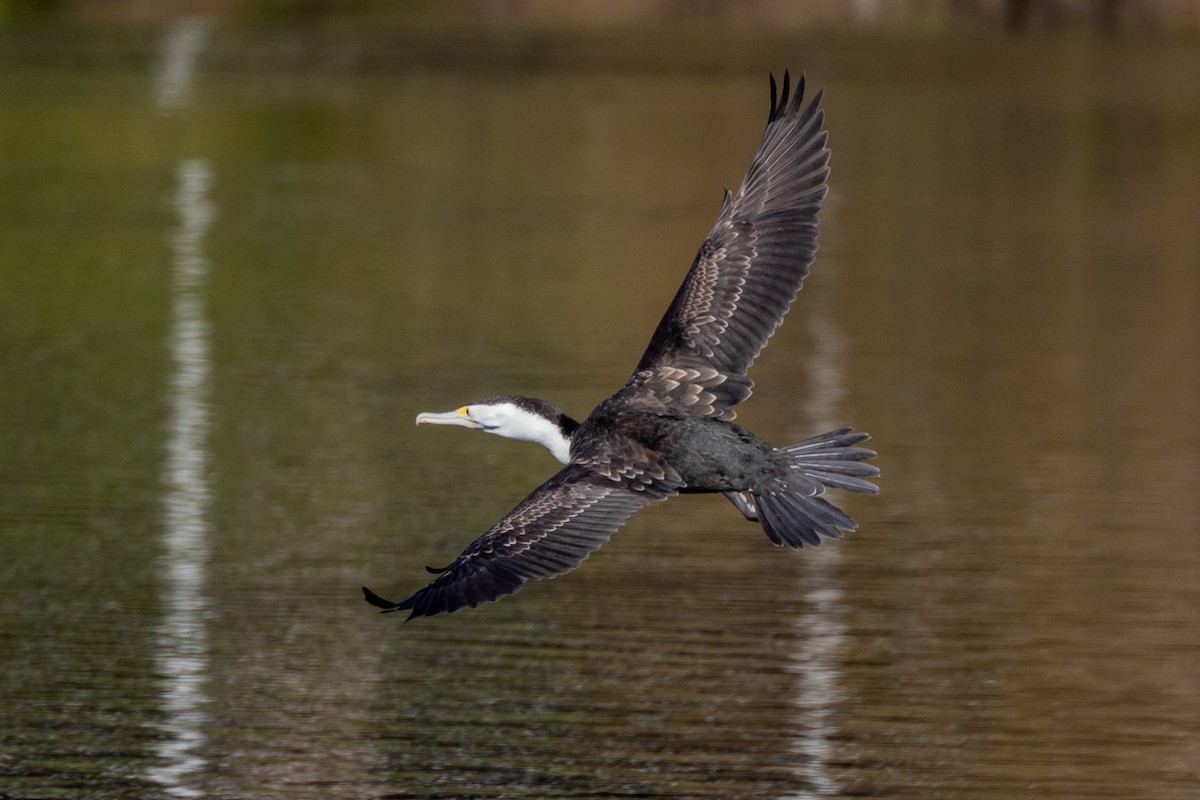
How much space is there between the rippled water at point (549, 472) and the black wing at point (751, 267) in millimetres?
1133

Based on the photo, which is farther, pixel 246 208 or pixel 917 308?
pixel 246 208

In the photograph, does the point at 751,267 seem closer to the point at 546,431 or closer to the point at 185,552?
the point at 546,431

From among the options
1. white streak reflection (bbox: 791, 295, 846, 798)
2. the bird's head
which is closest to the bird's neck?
the bird's head

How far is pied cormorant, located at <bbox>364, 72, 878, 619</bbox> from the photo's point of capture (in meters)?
7.07

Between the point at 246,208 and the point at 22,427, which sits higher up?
the point at 246,208

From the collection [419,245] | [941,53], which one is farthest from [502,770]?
[941,53]

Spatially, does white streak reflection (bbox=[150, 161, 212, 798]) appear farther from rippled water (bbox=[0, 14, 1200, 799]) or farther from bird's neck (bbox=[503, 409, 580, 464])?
bird's neck (bbox=[503, 409, 580, 464])

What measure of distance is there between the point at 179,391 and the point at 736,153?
16305mm

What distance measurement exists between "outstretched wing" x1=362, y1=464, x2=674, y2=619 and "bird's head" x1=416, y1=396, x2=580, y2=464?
446mm

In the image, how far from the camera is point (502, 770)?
7527mm

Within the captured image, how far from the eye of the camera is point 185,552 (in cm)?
1038

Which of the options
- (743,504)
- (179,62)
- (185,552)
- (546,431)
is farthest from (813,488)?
(179,62)

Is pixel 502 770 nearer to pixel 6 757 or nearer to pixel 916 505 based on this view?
pixel 6 757

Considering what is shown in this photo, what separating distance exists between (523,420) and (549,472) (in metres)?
4.19
